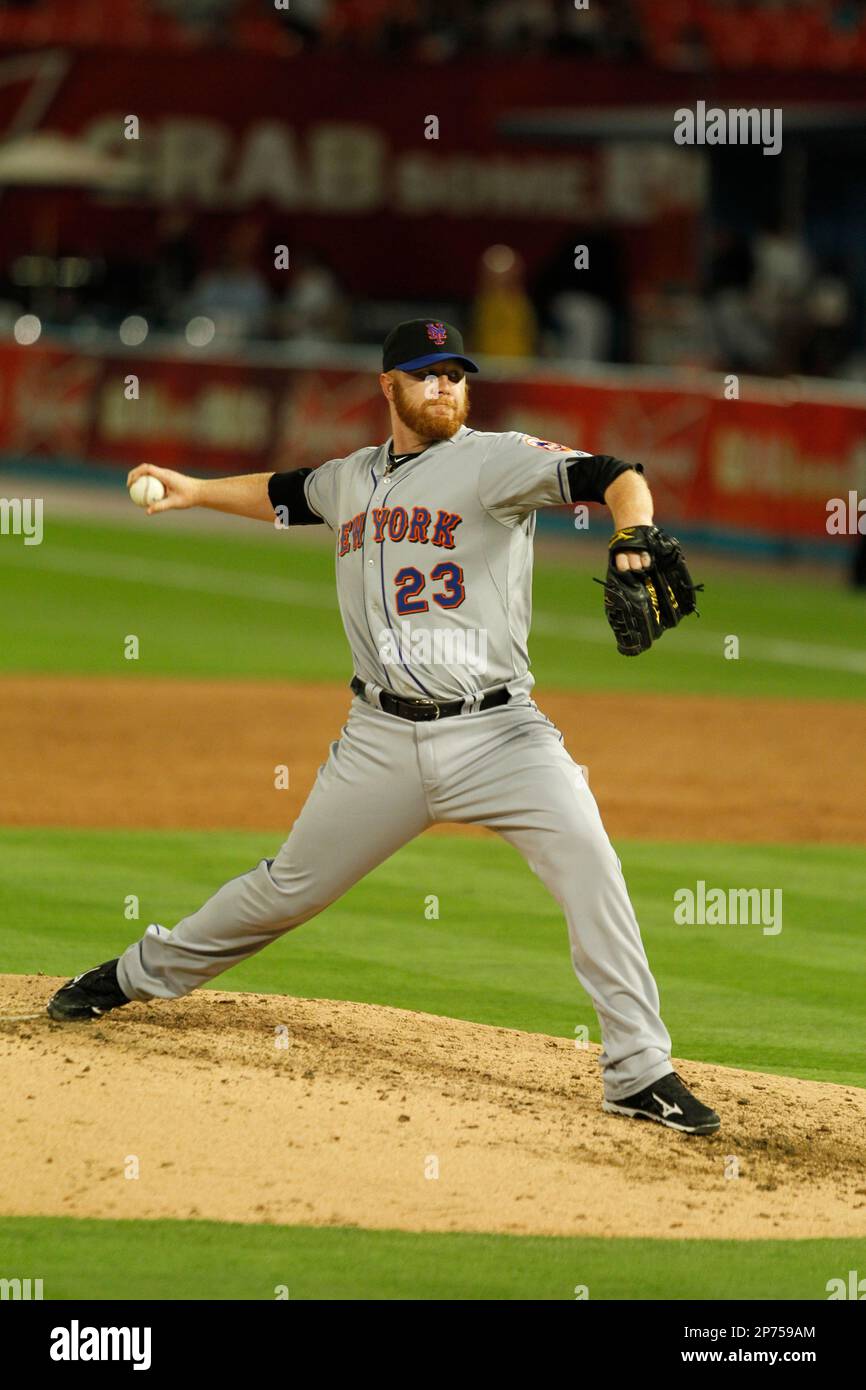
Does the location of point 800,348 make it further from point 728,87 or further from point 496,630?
point 496,630

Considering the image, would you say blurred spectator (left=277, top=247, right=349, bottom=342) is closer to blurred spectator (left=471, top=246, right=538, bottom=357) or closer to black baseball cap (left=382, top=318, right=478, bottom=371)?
blurred spectator (left=471, top=246, right=538, bottom=357)

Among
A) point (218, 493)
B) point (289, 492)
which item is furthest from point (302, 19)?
point (289, 492)

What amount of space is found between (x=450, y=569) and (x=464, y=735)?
1.55ft

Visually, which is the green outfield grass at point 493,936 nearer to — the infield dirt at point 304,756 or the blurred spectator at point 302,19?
the infield dirt at point 304,756

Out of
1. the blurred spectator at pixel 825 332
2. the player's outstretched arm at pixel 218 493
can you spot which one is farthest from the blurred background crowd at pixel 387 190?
the player's outstretched arm at pixel 218 493

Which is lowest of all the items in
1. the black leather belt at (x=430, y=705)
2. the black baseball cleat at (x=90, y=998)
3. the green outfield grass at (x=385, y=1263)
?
the green outfield grass at (x=385, y=1263)

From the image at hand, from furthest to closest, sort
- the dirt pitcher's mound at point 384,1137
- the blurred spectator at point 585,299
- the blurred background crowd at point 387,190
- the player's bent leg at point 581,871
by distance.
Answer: the blurred spectator at point 585,299 → the blurred background crowd at point 387,190 → the player's bent leg at point 581,871 → the dirt pitcher's mound at point 384,1137

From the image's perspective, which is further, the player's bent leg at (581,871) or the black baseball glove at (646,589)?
the player's bent leg at (581,871)

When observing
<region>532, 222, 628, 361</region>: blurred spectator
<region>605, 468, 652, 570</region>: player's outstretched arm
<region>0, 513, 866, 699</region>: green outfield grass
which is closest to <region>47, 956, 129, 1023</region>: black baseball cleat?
<region>605, 468, 652, 570</region>: player's outstretched arm

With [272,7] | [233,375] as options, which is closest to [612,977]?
[233,375]

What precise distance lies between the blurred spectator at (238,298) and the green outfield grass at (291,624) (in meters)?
5.26

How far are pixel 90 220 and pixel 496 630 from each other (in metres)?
28.1

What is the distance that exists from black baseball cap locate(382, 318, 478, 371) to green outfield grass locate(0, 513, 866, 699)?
10.2 metres

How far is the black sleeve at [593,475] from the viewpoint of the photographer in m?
6.29
